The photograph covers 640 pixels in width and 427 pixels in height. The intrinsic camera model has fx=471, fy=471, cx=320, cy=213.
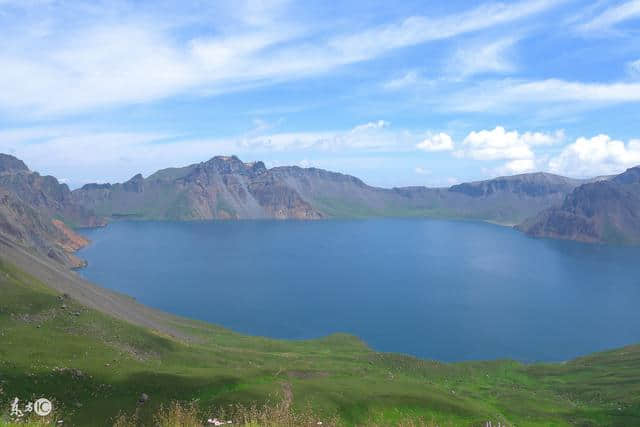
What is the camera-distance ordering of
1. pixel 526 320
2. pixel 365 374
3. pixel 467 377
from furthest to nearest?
pixel 526 320
pixel 467 377
pixel 365 374

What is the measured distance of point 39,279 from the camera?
320ft

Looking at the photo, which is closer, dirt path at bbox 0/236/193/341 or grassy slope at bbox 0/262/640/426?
grassy slope at bbox 0/262/640/426

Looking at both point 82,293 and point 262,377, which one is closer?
point 262,377

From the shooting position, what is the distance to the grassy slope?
47.2 metres

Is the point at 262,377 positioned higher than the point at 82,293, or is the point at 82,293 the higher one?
the point at 82,293

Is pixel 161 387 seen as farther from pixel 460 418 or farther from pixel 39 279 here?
pixel 39 279

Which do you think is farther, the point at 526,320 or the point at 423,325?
the point at 526,320

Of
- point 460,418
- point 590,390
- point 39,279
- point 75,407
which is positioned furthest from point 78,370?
point 590,390

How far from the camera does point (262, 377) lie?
6003 centimetres

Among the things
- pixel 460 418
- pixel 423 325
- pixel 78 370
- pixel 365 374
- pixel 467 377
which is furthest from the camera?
pixel 423 325

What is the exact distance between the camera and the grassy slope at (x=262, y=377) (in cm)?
4719

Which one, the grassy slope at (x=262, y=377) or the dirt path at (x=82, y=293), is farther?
the dirt path at (x=82, y=293)

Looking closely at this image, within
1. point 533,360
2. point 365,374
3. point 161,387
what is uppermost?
point 161,387

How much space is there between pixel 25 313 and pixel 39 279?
35919mm
